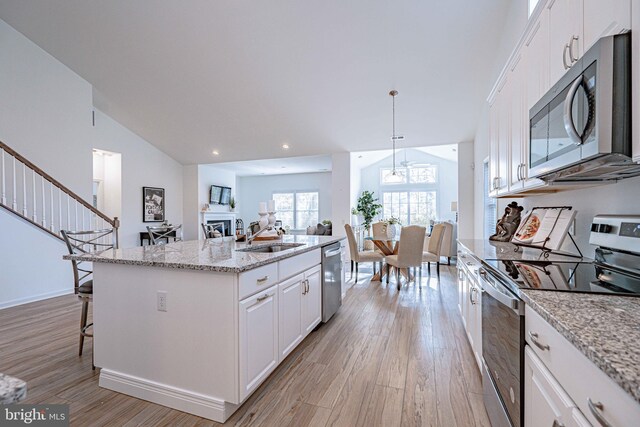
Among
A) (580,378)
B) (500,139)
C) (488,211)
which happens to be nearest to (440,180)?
(488,211)

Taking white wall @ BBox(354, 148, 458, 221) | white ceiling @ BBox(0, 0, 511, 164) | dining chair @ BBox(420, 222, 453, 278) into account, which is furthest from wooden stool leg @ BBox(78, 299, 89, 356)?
white wall @ BBox(354, 148, 458, 221)

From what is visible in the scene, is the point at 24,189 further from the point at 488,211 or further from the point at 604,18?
the point at 488,211

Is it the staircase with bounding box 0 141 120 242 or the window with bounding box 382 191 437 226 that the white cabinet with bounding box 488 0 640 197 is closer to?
the staircase with bounding box 0 141 120 242

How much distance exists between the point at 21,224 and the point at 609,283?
19.5 ft

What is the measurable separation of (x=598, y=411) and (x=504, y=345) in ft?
2.39

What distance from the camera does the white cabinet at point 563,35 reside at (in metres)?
1.29

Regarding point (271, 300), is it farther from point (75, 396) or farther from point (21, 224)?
point (21, 224)

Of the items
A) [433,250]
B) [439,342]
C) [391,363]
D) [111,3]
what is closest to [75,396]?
[391,363]

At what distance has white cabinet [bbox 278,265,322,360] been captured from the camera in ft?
7.21

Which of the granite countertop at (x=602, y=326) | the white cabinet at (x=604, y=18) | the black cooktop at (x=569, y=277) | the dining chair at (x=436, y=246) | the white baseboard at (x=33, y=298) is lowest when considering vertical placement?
the white baseboard at (x=33, y=298)

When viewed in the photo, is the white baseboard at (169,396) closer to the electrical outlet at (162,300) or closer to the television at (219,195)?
the electrical outlet at (162,300)

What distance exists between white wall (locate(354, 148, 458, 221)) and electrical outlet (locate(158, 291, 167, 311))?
8098 millimetres

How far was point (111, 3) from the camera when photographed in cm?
377

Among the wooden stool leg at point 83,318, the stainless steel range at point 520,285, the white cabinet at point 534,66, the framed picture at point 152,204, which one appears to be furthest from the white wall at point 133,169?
the stainless steel range at point 520,285
